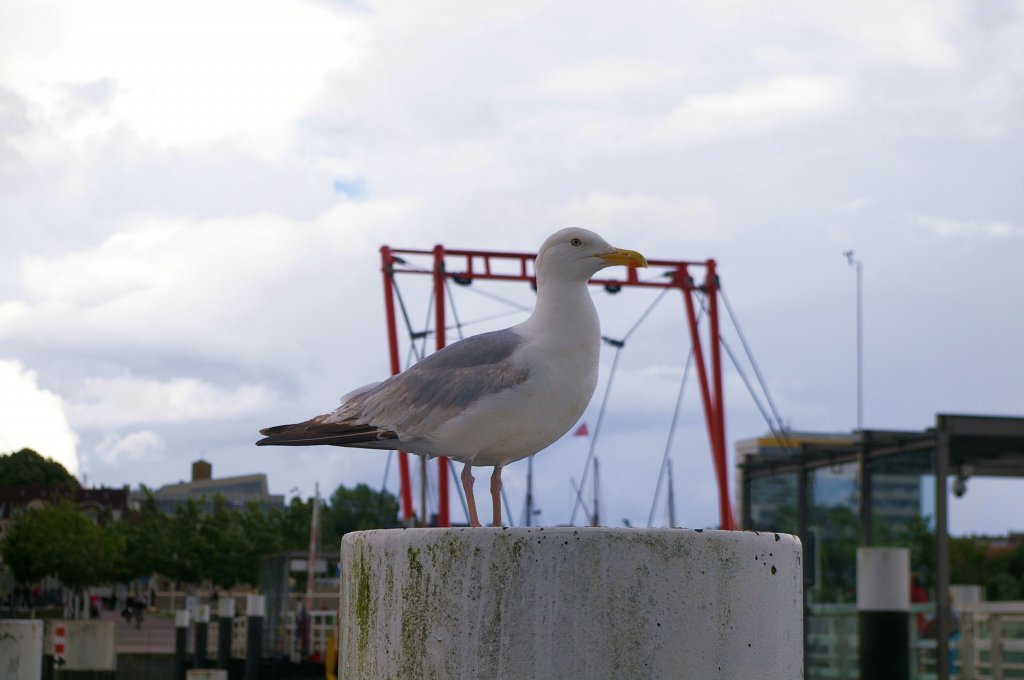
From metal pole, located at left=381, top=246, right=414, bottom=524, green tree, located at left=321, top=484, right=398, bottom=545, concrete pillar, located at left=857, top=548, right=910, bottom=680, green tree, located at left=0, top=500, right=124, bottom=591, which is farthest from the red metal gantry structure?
green tree, located at left=321, top=484, right=398, bottom=545

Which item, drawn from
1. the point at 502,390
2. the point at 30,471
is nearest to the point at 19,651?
the point at 502,390

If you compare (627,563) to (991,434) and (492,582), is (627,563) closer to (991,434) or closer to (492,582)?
(492,582)

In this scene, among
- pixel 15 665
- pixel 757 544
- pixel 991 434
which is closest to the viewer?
pixel 757 544

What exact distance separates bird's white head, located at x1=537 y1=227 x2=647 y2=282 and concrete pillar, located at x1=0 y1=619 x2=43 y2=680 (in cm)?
877

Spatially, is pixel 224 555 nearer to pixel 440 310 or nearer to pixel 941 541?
pixel 440 310

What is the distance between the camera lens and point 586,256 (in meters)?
5.50

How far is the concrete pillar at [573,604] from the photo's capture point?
4.37 metres

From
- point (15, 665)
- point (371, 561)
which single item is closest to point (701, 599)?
point (371, 561)

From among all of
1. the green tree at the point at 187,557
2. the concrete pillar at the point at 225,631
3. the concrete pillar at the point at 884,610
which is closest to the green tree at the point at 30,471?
the green tree at the point at 187,557

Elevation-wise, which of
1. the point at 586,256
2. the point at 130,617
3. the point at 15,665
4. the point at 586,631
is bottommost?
the point at 130,617

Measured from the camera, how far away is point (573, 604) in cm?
438

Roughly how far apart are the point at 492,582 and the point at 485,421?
0.96 metres

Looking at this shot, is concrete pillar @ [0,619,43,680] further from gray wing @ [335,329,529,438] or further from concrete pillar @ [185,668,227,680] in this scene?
gray wing @ [335,329,529,438]

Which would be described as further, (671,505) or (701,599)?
(671,505)
